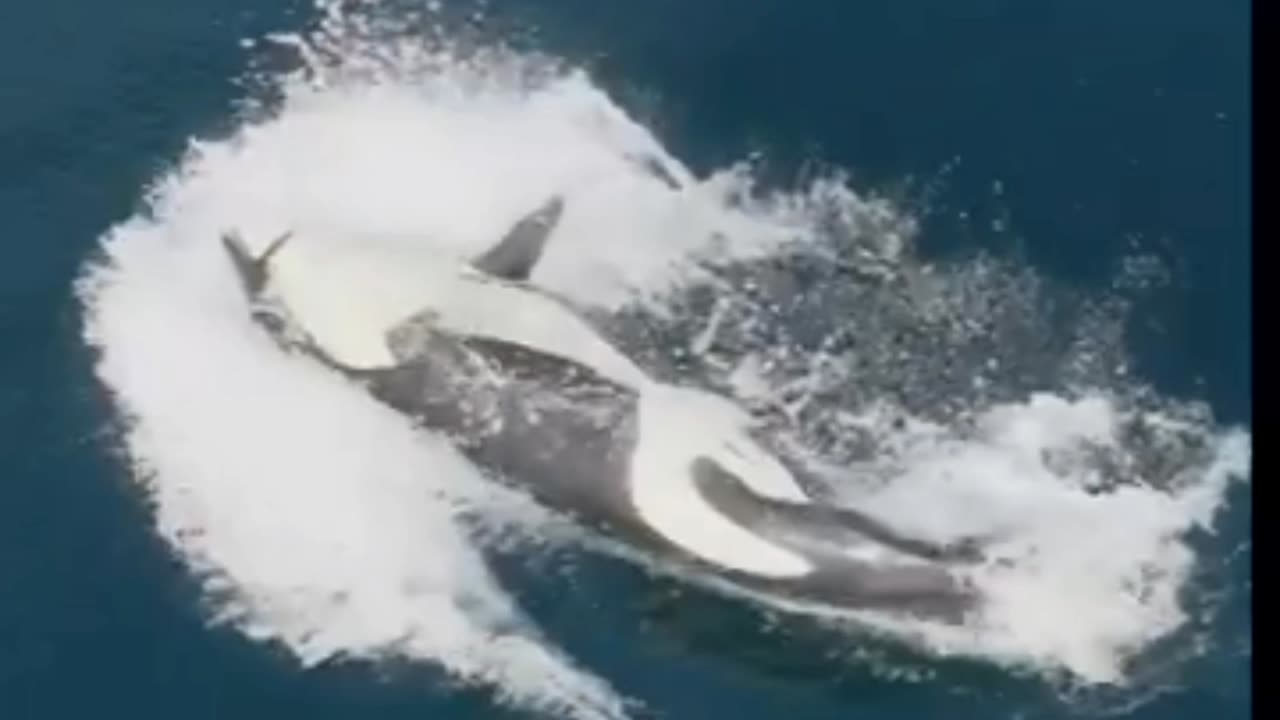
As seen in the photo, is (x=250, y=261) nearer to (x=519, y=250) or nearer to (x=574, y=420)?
(x=519, y=250)

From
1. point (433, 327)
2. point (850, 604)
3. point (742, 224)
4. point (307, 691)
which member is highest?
point (742, 224)

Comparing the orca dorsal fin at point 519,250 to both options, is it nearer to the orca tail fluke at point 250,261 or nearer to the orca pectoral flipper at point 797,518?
the orca tail fluke at point 250,261

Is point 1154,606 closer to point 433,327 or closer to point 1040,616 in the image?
point 1040,616

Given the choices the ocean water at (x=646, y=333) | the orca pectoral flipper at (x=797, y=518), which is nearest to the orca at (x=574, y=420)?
the orca pectoral flipper at (x=797, y=518)

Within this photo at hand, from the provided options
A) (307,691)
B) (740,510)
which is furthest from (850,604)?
(307,691)

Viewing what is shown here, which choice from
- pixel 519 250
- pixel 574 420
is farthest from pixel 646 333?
pixel 574 420

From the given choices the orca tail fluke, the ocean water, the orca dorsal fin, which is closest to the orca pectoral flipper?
the ocean water
